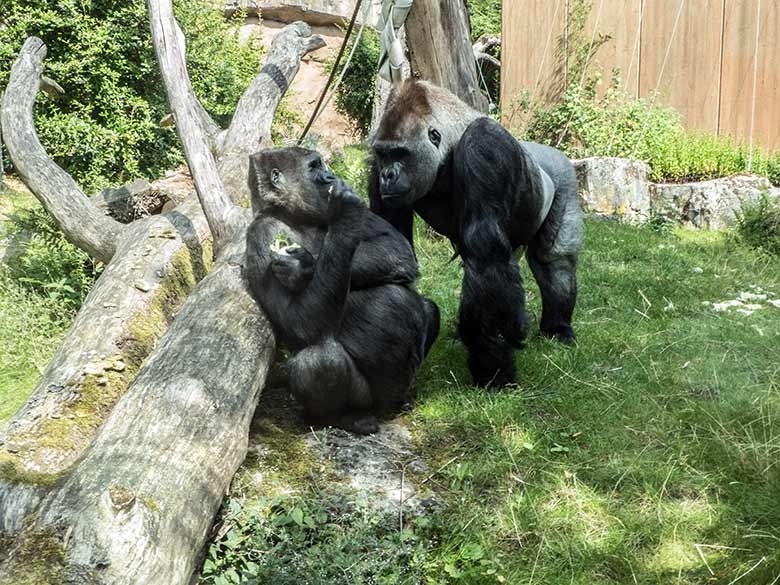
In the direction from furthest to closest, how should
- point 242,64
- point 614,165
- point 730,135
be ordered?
point 242,64 → point 730,135 → point 614,165

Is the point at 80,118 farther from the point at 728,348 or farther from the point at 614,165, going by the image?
the point at 728,348

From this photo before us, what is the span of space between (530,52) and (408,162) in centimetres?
654

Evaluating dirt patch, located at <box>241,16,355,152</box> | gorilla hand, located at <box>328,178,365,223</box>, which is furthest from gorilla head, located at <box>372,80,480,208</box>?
dirt patch, located at <box>241,16,355,152</box>

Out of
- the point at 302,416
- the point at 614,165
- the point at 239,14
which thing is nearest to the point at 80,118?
the point at 239,14

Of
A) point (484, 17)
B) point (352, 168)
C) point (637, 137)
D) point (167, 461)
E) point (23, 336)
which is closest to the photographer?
point (167, 461)

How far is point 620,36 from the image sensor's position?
8.99 meters

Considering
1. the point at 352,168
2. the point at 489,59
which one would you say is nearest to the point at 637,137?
the point at 352,168

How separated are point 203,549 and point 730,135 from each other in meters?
7.31

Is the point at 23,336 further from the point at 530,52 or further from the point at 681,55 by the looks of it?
the point at 681,55

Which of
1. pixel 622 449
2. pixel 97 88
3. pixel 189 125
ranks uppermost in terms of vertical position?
pixel 189 125

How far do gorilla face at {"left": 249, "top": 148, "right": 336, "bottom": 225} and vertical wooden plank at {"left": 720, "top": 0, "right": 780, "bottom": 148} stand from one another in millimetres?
6299

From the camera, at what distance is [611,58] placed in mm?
9070

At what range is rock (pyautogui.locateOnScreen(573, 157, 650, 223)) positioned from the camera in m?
7.62

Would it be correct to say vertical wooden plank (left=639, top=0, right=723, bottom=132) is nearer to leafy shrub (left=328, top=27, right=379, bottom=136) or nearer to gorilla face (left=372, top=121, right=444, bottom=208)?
leafy shrub (left=328, top=27, right=379, bottom=136)
